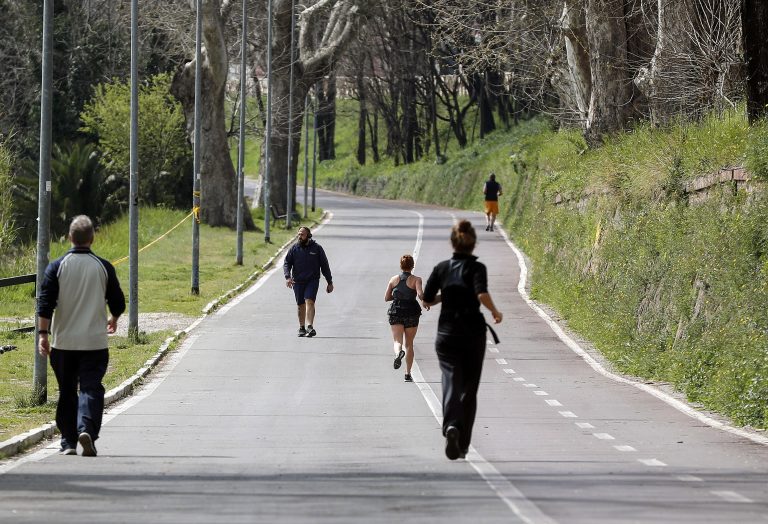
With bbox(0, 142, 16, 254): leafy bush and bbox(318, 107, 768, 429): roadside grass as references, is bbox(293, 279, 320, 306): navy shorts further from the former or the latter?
bbox(0, 142, 16, 254): leafy bush

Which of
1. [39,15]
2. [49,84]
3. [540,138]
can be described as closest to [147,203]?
[39,15]

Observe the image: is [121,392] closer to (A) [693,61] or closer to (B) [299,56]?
(A) [693,61]

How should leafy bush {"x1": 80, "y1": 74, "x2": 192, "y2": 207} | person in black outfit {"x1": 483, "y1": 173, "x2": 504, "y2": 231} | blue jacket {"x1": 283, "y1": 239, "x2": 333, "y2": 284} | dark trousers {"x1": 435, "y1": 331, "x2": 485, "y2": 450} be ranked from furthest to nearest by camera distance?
leafy bush {"x1": 80, "y1": 74, "x2": 192, "y2": 207}, person in black outfit {"x1": 483, "y1": 173, "x2": 504, "y2": 231}, blue jacket {"x1": 283, "y1": 239, "x2": 333, "y2": 284}, dark trousers {"x1": 435, "y1": 331, "x2": 485, "y2": 450}

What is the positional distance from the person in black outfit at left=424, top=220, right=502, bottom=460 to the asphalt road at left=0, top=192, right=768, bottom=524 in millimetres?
380

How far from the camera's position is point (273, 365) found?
2147cm

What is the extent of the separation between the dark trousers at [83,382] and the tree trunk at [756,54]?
12318 millimetres

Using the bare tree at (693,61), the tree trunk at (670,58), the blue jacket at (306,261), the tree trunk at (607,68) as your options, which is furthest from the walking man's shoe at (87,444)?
the tree trunk at (607,68)

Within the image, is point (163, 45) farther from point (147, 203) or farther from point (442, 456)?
point (442, 456)

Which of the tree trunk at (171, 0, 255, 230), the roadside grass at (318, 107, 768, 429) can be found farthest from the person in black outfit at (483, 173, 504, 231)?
the roadside grass at (318, 107, 768, 429)

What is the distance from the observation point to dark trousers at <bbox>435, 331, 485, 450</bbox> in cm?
1178

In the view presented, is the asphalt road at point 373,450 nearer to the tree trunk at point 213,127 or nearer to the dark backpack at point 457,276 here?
the dark backpack at point 457,276

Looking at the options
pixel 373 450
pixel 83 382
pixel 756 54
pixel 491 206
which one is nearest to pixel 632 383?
pixel 756 54

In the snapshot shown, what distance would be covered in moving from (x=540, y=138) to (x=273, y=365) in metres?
37.9

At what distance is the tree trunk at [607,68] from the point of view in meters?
32.6
